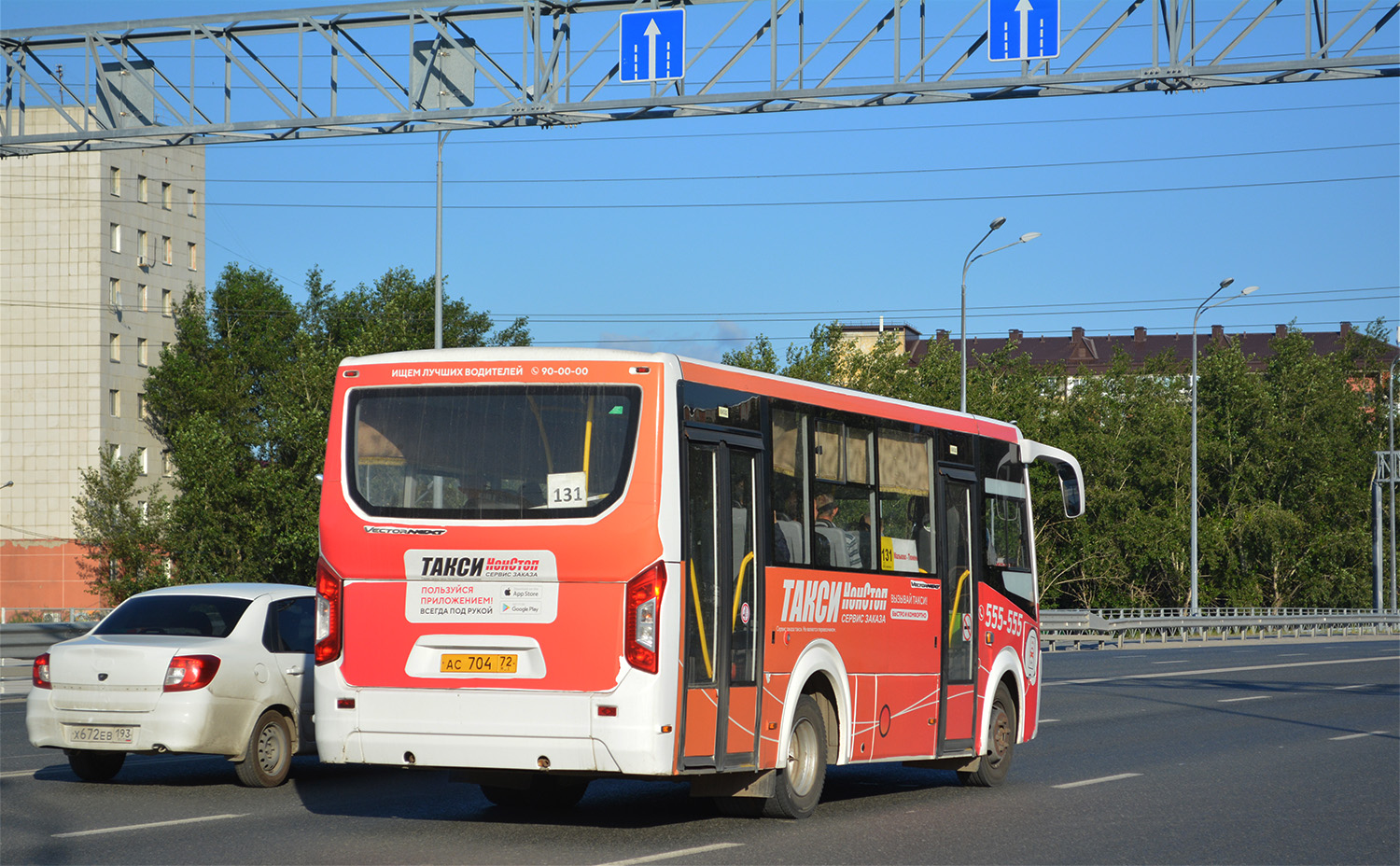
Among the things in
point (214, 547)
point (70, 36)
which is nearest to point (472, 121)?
point (70, 36)

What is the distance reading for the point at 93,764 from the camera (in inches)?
491

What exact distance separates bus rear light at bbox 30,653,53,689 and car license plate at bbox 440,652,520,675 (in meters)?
4.20

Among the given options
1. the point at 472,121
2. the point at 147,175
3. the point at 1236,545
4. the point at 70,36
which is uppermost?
the point at 147,175

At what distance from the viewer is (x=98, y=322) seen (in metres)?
73.6

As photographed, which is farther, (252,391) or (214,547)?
(252,391)

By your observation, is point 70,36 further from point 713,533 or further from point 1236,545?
point 1236,545

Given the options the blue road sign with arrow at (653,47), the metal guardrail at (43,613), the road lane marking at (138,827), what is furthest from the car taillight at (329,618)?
the metal guardrail at (43,613)

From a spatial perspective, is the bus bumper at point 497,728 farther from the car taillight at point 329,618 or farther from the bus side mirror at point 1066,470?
the bus side mirror at point 1066,470

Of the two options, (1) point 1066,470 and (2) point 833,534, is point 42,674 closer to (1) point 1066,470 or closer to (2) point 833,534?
(2) point 833,534

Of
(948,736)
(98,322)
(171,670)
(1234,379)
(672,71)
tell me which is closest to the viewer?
(171,670)

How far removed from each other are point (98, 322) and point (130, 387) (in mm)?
4332

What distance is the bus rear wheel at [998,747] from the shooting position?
13383 millimetres

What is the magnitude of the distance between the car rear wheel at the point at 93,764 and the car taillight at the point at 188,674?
0.96 meters

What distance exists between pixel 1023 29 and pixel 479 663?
42.3ft
